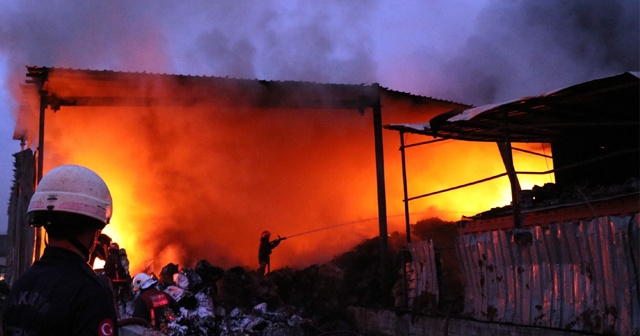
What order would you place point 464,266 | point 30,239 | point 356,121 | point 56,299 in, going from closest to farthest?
point 56,299 → point 464,266 → point 30,239 → point 356,121

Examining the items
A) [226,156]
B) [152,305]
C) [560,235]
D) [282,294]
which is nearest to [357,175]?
[226,156]

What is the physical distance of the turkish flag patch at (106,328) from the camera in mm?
1973

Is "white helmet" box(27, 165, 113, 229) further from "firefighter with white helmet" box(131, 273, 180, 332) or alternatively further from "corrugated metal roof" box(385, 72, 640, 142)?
"firefighter with white helmet" box(131, 273, 180, 332)

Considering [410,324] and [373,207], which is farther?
[373,207]

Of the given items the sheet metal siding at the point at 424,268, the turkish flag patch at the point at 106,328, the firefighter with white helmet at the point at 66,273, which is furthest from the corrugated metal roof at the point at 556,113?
the turkish flag patch at the point at 106,328

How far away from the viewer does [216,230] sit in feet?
55.8

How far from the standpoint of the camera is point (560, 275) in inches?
255

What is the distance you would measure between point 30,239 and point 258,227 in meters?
7.42

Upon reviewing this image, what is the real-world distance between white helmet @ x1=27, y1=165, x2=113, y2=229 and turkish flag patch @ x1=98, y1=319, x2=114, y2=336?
18.6 inches

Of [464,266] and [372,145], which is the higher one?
[372,145]

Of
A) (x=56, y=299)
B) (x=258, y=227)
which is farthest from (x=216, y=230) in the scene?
(x=56, y=299)

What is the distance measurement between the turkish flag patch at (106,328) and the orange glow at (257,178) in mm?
13253

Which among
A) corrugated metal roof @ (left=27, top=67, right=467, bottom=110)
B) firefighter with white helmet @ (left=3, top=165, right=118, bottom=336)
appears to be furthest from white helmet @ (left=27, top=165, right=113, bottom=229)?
corrugated metal roof @ (left=27, top=67, right=467, bottom=110)

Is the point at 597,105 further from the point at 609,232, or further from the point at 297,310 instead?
the point at 297,310
